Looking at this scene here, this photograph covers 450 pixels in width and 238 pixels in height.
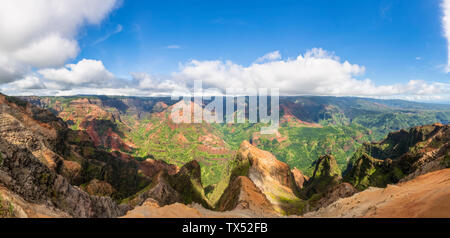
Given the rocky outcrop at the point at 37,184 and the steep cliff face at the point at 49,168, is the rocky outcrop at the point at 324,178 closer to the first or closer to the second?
the steep cliff face at the point at 49,168

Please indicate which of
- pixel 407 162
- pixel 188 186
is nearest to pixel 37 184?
pixel 188 186

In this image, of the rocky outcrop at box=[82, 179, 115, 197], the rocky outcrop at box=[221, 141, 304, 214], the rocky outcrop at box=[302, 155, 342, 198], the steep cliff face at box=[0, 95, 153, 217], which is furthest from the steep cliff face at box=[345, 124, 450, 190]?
the rocky outcrop at box=[82, 179, 115, 197]

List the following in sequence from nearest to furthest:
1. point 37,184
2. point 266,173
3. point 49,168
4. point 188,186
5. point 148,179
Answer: point 37,184, point 49,168, point 188,186, point 266,173, point 148,179

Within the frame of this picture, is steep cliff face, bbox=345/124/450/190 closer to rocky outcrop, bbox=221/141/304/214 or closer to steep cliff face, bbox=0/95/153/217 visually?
rocky outcrop, bbox=221/141/304/214

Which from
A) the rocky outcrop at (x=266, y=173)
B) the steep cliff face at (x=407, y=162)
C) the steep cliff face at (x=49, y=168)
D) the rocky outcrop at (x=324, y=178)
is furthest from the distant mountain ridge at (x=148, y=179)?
the rocky outcrop at (x=324, y=178)

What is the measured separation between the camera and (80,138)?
9581cm

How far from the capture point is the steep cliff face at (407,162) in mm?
32750

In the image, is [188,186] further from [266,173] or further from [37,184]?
[37,184]

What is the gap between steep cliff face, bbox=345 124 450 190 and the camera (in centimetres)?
3275

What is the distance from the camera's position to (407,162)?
54.8 m

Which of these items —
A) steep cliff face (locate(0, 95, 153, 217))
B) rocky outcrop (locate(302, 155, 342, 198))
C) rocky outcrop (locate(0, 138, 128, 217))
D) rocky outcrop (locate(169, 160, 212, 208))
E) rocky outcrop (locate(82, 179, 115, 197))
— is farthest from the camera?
rocky outcrop (locate(302, 155, 342, 198))
